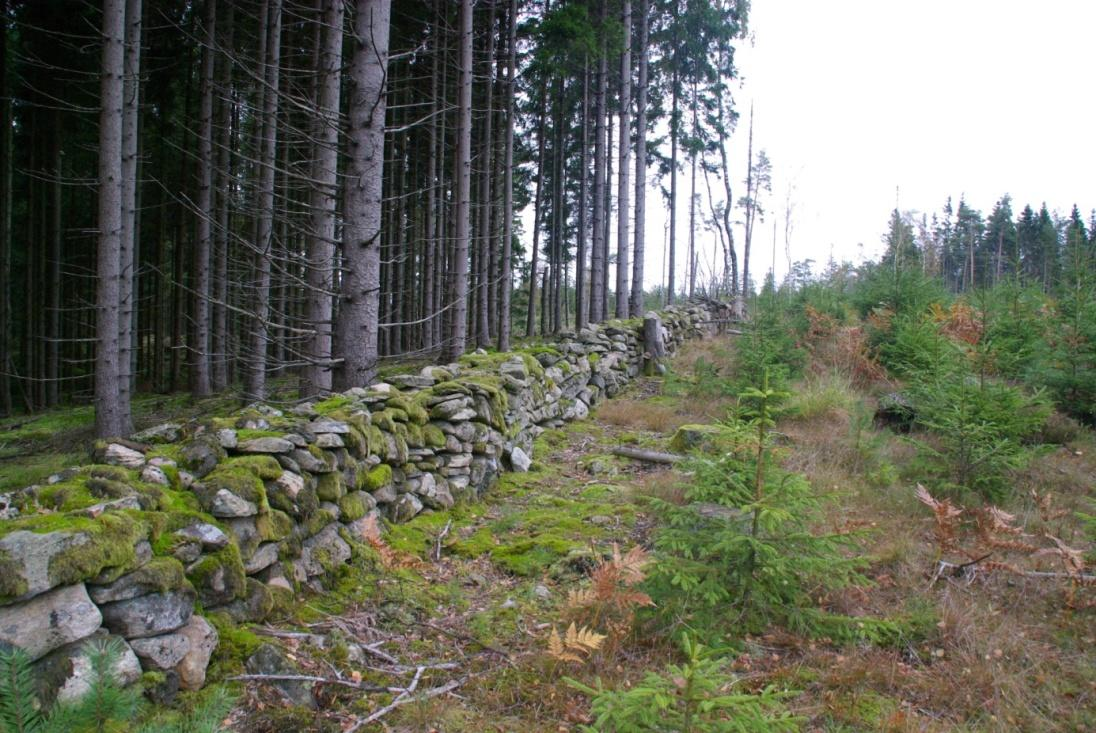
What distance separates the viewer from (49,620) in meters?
2.22

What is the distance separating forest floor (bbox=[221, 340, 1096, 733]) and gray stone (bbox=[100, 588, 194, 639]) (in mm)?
401

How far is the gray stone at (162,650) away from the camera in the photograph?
2.51 m

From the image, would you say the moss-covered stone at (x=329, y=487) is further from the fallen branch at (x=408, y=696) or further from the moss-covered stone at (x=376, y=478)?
the fallen branch at (x=408, y=696)

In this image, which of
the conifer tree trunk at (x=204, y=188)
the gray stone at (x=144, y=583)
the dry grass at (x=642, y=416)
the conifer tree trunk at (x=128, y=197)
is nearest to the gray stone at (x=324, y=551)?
the gray stone at (x=144, y=583)

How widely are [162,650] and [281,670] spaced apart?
539 millimetres

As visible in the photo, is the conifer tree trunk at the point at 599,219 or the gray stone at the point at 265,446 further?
the conifer tree trunk at the point at 599,219

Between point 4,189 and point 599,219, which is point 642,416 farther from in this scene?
point 4,189

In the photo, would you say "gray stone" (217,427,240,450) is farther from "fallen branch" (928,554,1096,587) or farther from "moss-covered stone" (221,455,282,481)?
"fallen branch" (928,554,1096,587)

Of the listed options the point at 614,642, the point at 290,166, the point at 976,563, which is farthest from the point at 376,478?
the point at 290,166

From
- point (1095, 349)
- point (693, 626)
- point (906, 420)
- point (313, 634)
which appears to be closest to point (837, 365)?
point (906, 420)

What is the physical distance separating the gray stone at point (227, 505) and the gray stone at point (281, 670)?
2.36ft

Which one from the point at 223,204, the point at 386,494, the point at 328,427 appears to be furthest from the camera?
the point at 223,204

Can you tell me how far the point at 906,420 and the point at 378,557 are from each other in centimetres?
658

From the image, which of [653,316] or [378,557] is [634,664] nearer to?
[378,557]
